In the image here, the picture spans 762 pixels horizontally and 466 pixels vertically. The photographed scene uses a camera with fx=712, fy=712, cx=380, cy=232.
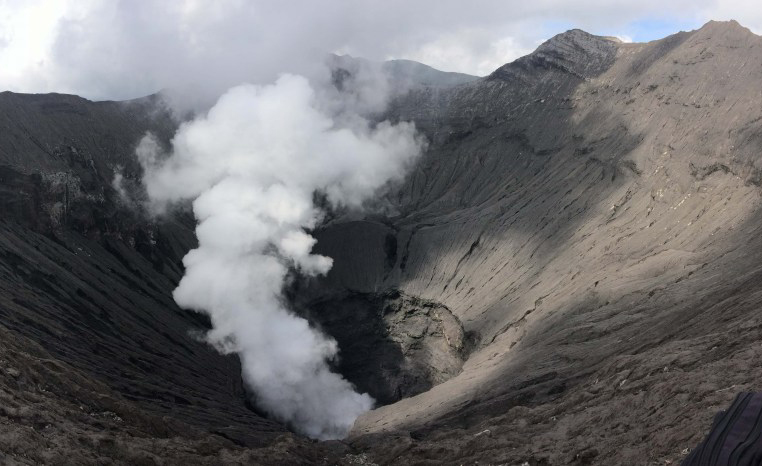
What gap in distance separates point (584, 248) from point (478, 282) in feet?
35.8

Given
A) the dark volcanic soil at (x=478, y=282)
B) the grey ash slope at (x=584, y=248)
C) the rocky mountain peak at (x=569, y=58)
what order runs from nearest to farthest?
the grey ash slope at (x=584, y=248) < the dark volcanic soil at (x=478, y=282) < the rocky mountain peak at (x=569, y=58)

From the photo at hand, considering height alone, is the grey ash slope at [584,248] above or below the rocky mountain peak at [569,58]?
below

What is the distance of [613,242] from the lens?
4881cm

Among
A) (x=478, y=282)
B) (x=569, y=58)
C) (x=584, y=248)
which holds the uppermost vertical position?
(x=569, y=58)

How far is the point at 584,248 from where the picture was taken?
2018 inches

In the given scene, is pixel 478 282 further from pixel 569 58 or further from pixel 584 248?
pixel 569 58

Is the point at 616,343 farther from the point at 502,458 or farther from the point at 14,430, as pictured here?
the point at 14,430

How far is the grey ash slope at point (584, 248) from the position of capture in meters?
22.8

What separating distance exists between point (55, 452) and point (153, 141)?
63.2 meters

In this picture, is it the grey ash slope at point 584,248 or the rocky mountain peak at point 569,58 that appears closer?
the grey ash slope at point 584,248

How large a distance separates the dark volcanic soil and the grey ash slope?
0.18 m

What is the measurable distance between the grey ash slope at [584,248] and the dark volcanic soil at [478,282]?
0.18m

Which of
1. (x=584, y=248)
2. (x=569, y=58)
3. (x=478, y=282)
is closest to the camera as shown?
(x=584, y=248)

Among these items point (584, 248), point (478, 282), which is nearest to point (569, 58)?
point (478, 282)
